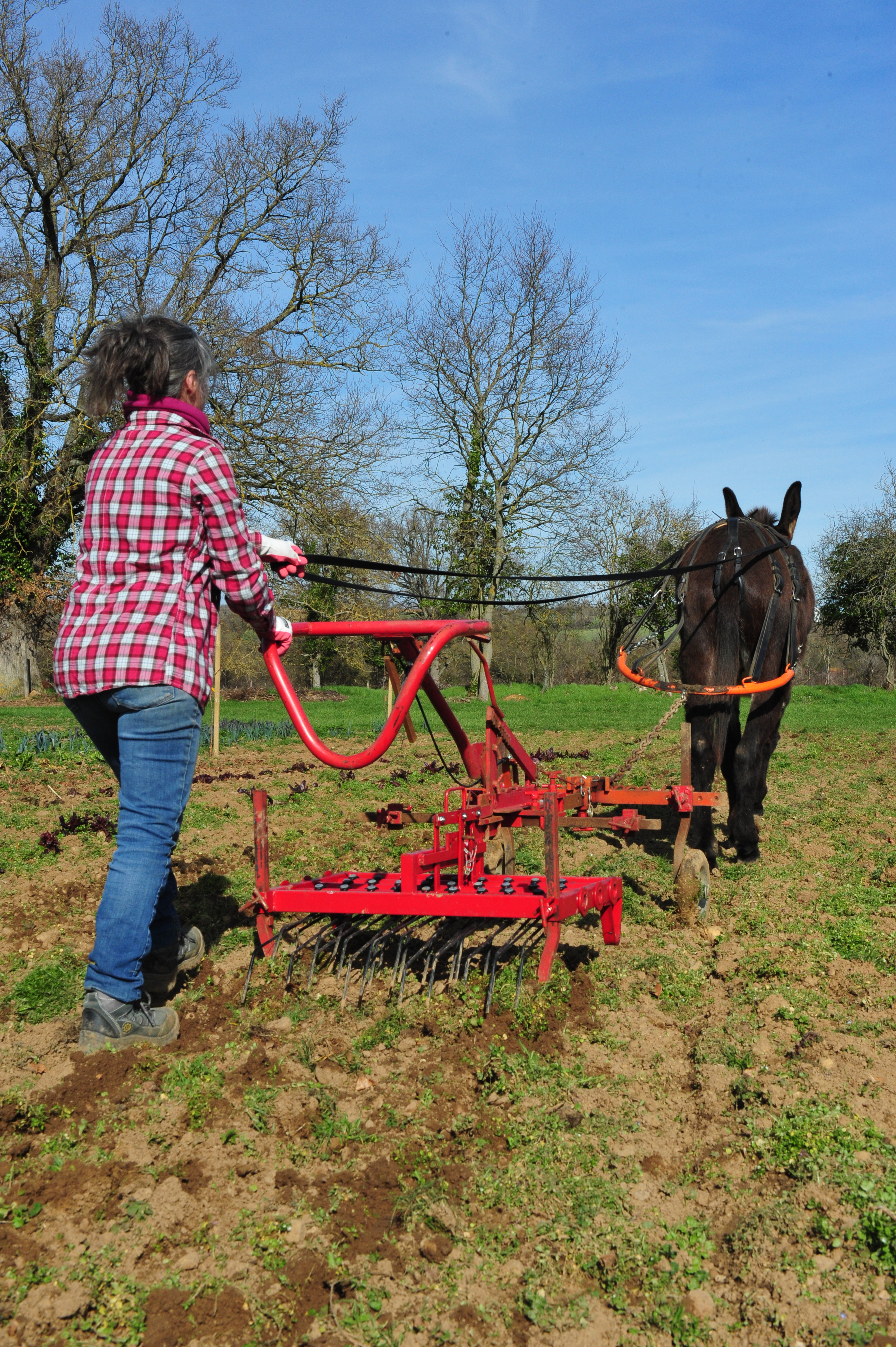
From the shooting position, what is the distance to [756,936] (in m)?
4.85

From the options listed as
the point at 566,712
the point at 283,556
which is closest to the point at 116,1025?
the point at 283,556

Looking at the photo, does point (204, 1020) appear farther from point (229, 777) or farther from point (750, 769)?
point (229, 777)

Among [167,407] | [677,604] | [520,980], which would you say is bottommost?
[520,980]

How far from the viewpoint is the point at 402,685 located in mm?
4340

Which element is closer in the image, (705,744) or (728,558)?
(705,744)

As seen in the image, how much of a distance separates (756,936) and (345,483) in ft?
46.5

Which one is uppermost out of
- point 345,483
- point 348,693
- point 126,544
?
point 345,483

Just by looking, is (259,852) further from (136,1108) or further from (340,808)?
(340,808)

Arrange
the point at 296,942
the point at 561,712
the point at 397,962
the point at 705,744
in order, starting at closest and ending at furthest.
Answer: the point at 397,962
the point at 296,942
the point at 705,744
the point at 561,712

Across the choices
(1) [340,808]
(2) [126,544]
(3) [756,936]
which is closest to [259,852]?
(2) [126,544]

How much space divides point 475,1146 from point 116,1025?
128 cm

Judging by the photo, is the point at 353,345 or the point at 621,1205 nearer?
the point at 621,1205

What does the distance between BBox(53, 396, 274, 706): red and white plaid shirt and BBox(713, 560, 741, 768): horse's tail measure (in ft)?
11.3

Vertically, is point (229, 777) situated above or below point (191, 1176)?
above
